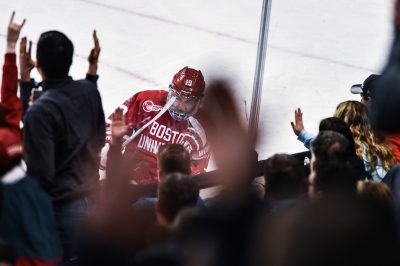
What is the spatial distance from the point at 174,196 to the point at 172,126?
85.3 inches

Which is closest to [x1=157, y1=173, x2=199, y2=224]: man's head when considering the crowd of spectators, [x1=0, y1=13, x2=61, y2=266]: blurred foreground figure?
the crowd of spectators

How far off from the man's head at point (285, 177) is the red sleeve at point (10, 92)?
1195 millimetres

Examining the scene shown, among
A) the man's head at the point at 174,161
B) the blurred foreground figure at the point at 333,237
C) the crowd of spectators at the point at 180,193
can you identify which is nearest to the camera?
the blurred foreground figure at the point at 333,237

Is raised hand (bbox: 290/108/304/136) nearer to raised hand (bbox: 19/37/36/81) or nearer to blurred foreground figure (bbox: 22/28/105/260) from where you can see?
blurred foreground figure (bbox: 22/28/105/260)

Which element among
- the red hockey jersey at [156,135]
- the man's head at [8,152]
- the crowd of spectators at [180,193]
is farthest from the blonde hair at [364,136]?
the man's head at [8,152]

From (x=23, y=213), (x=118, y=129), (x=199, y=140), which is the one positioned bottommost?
(x=199, y=140)

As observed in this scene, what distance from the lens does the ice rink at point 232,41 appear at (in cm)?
841

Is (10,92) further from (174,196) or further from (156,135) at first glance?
(156,135)

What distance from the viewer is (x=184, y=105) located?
17.2 feet

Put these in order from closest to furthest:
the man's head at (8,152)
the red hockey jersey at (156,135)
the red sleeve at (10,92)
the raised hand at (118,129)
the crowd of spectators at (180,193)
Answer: the crowd of spectators at (180,193), the man's head at (8,152), the raised hand at (118,129), the red sleeve at (10,92), the red hockey jersey at (156,135)

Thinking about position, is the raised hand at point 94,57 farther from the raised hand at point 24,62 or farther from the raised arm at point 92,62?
the raised hand at point 24,62

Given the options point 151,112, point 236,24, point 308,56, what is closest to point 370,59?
point 308,56

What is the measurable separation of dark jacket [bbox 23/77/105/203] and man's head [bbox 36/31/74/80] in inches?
1.6

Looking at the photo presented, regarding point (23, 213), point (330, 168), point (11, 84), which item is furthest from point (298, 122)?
point (23, 213)
